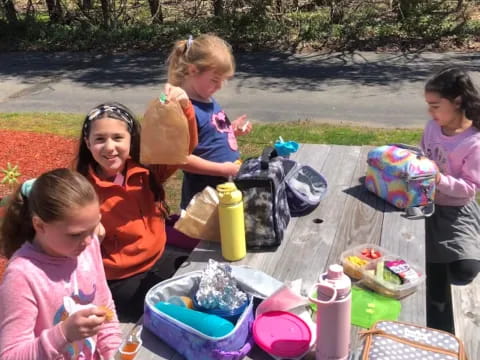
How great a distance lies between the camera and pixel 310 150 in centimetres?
349

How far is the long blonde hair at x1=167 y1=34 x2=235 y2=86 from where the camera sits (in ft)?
9.53

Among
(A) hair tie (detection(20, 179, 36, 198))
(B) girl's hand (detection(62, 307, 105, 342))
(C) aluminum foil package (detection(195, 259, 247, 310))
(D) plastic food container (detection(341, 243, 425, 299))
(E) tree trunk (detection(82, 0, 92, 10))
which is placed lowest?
(E) tree trunk (detection(82, 0, 92, 10))

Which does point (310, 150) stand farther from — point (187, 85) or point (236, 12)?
point (236, 12)

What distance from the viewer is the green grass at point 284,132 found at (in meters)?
5.97

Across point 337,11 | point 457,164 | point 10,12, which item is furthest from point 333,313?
point 10,12

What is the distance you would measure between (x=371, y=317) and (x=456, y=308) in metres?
1.08

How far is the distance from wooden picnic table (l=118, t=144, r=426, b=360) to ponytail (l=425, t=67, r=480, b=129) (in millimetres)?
640

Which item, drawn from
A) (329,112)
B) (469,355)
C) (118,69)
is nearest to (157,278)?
(469,355)

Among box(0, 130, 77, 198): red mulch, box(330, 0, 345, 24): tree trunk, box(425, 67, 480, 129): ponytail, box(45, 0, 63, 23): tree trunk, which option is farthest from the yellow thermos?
box(45, 0, 63, 23): tree trunk

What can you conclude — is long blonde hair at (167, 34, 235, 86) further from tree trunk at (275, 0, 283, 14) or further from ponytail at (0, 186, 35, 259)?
tree trunk at (275, 0, 283, 14)

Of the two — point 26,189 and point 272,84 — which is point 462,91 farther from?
point 272,84

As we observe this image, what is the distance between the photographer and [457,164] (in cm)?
288

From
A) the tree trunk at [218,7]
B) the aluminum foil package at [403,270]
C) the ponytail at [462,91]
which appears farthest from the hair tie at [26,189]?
the tree trunk at [218,7]

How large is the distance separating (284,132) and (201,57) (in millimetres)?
3565
